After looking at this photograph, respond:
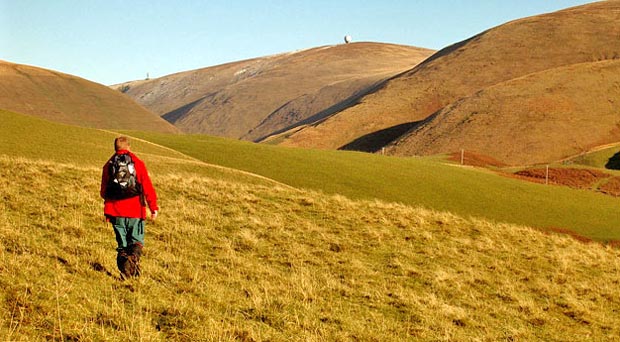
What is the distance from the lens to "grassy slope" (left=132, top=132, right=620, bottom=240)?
30.3 m

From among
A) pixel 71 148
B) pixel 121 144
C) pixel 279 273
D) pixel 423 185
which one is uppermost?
pixel 121 144

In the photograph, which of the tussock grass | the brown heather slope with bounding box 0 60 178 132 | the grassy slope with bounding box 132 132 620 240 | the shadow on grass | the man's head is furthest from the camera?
the brown heather slope with bounding box 0 60 178 132

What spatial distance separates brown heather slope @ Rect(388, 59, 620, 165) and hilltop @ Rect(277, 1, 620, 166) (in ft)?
1.30

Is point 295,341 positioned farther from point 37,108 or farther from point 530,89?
point 37,108

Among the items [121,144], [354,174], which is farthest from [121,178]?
[354,174]

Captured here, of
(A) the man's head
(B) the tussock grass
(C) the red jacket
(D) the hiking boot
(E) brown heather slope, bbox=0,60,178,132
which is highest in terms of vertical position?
(E) brown heather slope, bbox=0,60,178,132

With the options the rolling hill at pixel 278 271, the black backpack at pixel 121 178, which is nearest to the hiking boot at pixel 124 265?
the rolling hill at pixel 278 271

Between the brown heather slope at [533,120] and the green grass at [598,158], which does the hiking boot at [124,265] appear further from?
the brown heather slope at [533,120]

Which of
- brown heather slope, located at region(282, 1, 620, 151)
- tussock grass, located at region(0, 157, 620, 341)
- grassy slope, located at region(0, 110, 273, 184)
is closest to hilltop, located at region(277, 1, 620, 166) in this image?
brown heather slope, located at region(282, 1, 620, 151)

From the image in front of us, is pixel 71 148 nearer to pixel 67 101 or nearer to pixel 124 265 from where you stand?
pixel 124 265

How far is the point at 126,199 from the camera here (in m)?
10.8

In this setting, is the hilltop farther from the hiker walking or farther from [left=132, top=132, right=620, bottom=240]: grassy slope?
the hiker walking

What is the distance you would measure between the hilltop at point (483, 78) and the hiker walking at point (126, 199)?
3605 inches

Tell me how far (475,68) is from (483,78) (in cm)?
732
